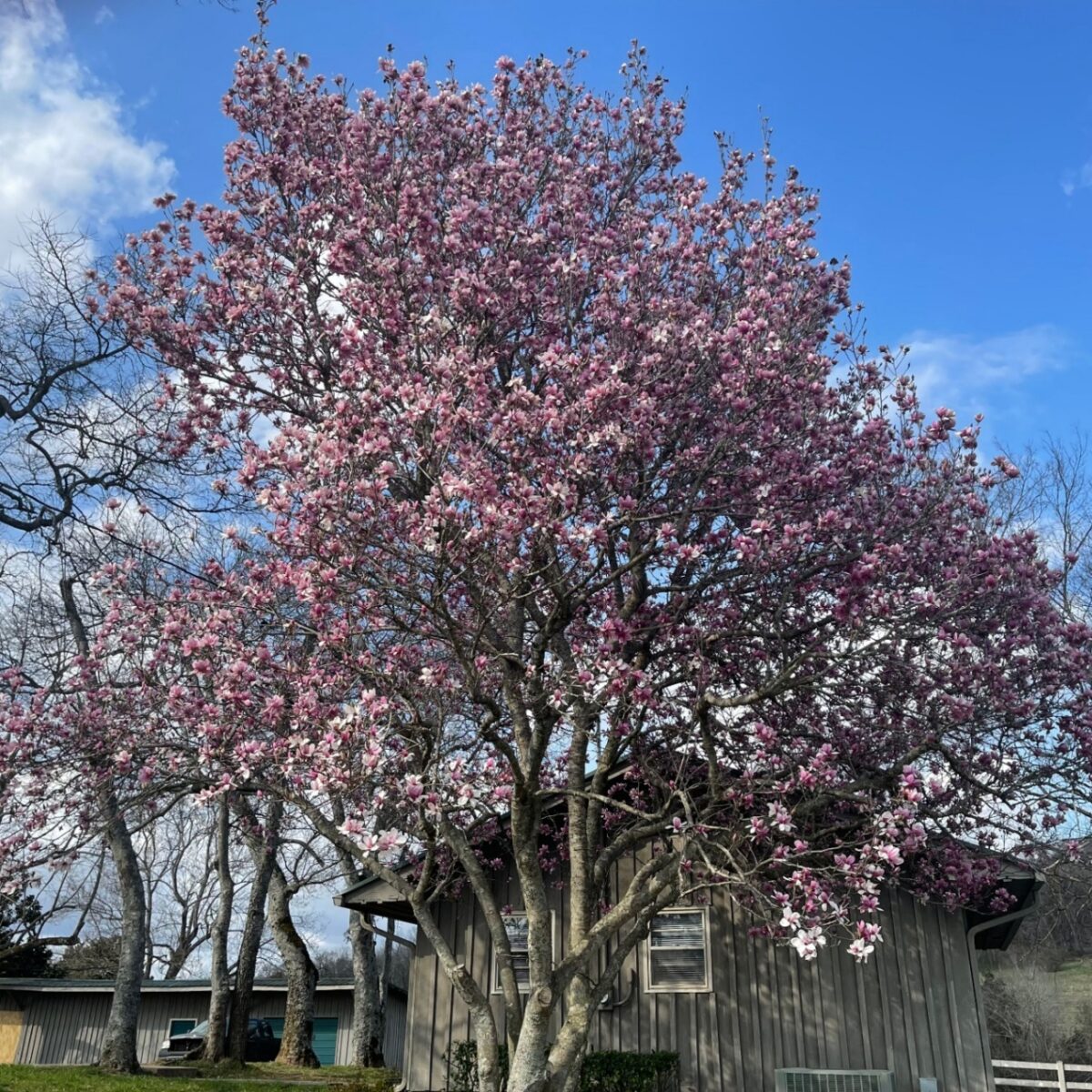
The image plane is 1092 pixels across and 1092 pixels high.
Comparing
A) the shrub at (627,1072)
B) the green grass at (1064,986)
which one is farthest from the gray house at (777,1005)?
the green grass at (1064,986)

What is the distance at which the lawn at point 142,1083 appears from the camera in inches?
490

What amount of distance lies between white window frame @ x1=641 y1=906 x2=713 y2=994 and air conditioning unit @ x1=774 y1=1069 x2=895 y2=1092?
116 cm

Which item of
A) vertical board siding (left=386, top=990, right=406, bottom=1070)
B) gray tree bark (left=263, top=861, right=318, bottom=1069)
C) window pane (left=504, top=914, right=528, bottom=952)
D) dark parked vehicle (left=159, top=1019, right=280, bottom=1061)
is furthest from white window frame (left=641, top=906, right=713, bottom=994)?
vertical board siding (left=386, top=990, right=406, bottom=1070)

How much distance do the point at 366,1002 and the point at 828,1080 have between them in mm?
13119

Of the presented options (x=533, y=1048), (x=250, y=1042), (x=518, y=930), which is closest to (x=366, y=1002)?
(x=250, y=1042)

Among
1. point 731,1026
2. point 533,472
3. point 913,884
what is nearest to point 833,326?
point 533,472

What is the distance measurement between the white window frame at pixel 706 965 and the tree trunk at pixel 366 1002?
35.3 ft

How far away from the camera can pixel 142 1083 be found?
1355 cm

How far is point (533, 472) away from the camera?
7.80 m

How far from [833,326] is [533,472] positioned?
4151 millimetres

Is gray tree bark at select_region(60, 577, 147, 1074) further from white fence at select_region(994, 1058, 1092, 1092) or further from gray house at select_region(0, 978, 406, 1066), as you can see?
white fence at select_region(994, 1058, 1092, 1092)

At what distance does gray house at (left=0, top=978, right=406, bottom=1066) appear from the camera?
1008 inches

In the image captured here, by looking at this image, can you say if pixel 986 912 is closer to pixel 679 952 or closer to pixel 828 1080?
pixel 828 1080

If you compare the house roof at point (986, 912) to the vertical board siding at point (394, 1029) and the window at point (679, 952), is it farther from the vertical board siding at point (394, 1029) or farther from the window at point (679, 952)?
the vertical board siding at point (394, 1029)
